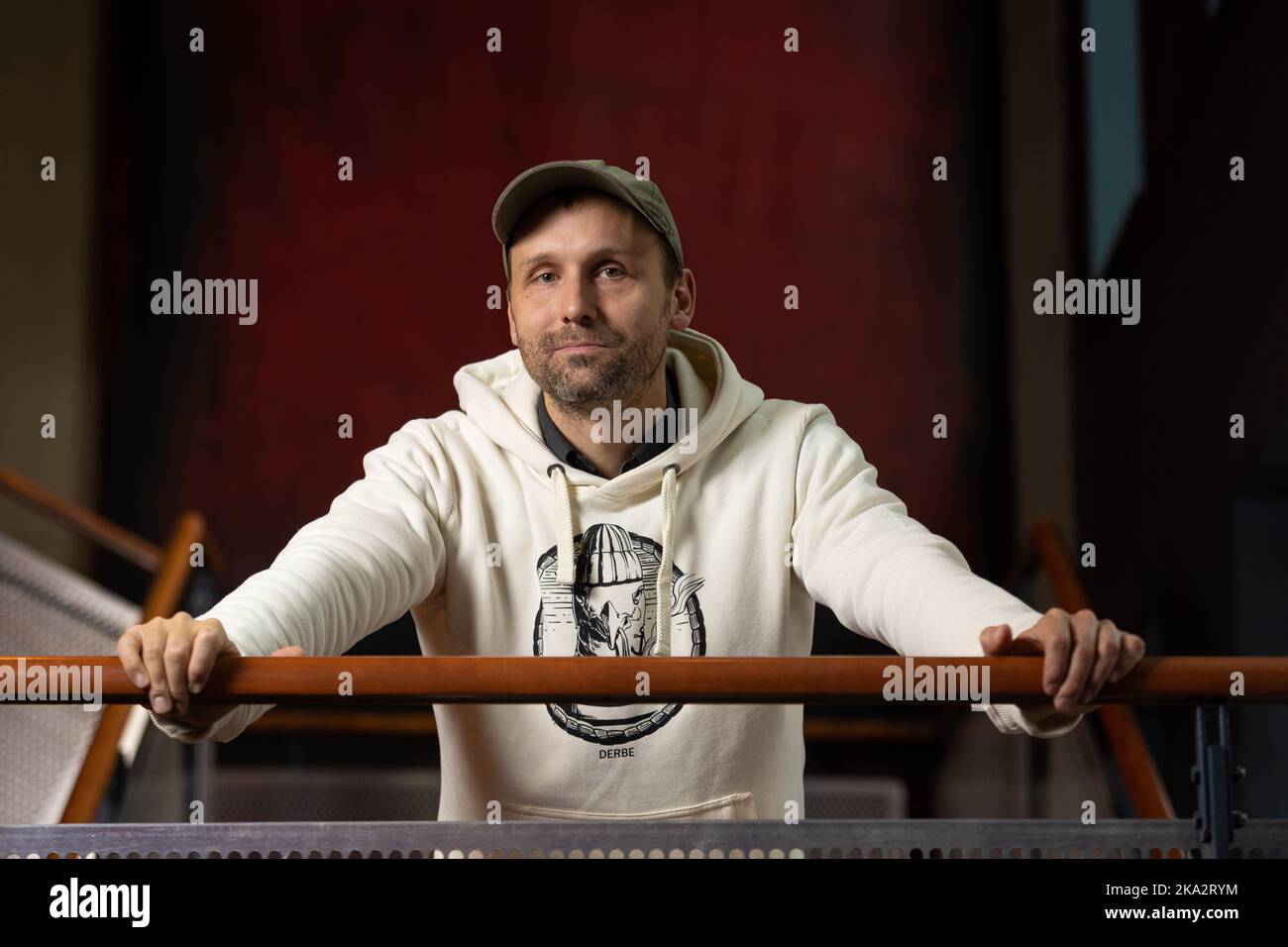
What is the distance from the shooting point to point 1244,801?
406cm

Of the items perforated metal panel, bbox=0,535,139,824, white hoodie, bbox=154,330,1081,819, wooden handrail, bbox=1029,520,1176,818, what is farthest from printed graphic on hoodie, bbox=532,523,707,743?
perforated metal panel, bbox=0,535,139,824

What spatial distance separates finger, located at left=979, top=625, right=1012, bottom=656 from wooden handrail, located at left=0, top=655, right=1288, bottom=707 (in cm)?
3

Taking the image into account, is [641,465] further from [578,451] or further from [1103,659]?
[1103,659]

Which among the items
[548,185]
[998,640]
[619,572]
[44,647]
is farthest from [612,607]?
[44,647]

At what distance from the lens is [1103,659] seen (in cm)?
139

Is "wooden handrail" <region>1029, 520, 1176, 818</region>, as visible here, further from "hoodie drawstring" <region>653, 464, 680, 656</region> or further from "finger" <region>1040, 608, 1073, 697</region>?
"finger" <region>1040, 608, 1073, 697</region>

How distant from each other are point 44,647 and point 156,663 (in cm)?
263

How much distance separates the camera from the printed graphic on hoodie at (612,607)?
202 cm

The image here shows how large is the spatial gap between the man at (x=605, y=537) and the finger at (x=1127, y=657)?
394 mm

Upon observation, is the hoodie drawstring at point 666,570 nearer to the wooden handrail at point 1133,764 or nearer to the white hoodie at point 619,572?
the white hoodie at point 619,572
